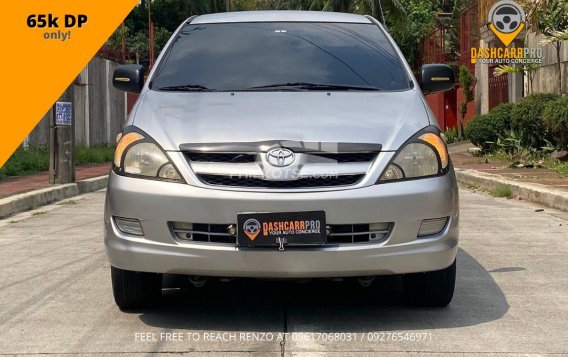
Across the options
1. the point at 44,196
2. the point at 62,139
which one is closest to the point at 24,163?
the point at 62,139

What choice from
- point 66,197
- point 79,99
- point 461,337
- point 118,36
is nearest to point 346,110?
point 461,337

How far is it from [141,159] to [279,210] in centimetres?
79

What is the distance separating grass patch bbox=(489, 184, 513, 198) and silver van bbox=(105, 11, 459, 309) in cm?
754

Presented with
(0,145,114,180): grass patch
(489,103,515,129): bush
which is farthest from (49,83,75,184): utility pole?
(489,103,515,129): bush

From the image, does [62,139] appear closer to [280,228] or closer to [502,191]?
[502,191]

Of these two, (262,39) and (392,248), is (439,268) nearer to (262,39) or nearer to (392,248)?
(392,248)

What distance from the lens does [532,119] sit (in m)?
16.9

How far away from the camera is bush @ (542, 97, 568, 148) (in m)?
14.8

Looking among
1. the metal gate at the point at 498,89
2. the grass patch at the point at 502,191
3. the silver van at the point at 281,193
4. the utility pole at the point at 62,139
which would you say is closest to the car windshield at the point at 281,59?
the silver van at the point at 281,193

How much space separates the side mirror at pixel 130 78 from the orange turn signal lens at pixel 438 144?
1953 mm

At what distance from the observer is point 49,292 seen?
5.63 m

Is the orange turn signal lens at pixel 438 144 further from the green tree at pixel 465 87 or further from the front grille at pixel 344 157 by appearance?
the green tree at pixel 465 87

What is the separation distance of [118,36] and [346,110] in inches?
1273

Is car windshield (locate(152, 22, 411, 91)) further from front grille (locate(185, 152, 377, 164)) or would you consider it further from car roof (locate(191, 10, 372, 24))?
front grille (locate(185, 152, 377, 164))
